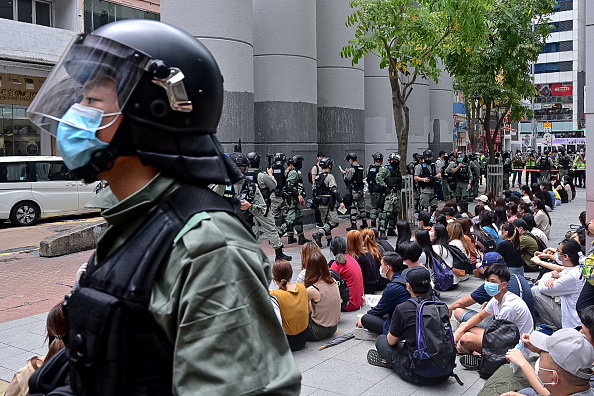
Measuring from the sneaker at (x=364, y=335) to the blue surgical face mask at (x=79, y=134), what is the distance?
17.8ft

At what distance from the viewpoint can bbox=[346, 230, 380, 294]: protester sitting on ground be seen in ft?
27.2

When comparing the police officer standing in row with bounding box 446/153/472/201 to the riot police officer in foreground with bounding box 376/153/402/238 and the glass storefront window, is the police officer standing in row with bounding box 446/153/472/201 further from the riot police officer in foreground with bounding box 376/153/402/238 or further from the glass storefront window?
the glass storefront window

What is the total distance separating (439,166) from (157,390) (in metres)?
20.6

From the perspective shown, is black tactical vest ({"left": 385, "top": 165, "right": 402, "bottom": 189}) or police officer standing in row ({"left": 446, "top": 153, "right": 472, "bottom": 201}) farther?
police officer standing in row ({"left": 446, "top": 153, "right": 472, "bottom": 201})

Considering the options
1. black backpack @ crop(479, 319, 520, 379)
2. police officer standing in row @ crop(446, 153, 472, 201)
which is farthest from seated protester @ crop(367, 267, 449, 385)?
police officer standing in row @ crop(446, 153, 472, 201)

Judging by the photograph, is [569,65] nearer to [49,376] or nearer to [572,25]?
[572,25]

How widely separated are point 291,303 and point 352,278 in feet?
5.87

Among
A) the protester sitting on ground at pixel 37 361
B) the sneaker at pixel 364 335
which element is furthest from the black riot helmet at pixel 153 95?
the sneaker at pixel 364 335

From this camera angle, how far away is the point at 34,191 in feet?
54.7

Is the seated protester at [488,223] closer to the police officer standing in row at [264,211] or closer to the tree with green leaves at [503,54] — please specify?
the police officer standing in row at [264,211]

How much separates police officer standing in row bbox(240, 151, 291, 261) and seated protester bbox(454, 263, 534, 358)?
16.2 feet

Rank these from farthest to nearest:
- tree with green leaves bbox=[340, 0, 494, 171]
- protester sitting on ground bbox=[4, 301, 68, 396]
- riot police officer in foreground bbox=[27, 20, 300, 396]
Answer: tree with green leaves bbox=[340, 0, 494, 171], protester sitting on ground bbox=[4, 301, 68, 396], riot police officer in foreground bbox=[27, 20, 300, 396]

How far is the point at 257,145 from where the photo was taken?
16.4 meters

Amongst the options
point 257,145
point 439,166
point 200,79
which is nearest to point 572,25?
point 439,166
